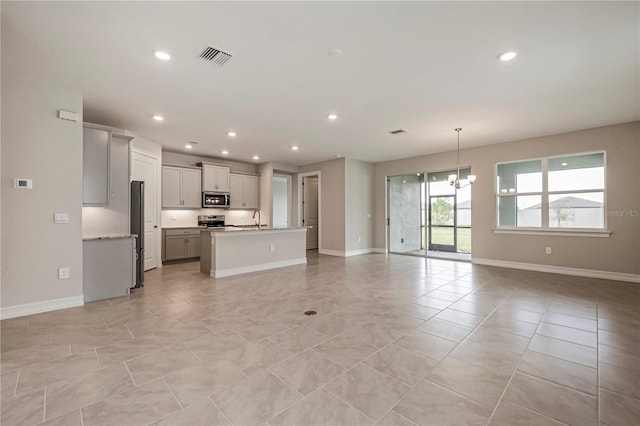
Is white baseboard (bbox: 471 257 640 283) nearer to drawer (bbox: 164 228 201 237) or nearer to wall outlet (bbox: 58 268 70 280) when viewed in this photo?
drawer (bbox: 164 228 201 237)

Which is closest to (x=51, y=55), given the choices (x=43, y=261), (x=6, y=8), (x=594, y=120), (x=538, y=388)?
(x=6, y=8)

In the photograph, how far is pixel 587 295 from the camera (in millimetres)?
4070

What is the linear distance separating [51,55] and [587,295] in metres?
7.37

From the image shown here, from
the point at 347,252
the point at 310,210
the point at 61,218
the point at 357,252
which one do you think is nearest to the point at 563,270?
the point at 357,252

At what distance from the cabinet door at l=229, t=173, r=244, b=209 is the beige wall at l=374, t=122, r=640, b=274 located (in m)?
5.48

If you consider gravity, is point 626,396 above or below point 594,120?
below

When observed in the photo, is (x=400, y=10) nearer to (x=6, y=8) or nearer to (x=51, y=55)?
(x=6, y=8)

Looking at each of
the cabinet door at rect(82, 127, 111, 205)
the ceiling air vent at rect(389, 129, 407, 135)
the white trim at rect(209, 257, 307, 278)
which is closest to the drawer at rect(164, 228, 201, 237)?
the white trim at rect(209, 257, 307, 278)

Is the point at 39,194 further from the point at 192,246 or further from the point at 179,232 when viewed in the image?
the point at 192,246

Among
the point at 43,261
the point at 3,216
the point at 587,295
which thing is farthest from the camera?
the point at 587,295

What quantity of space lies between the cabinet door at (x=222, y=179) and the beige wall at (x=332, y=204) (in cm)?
269

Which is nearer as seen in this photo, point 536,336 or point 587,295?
point 536,336

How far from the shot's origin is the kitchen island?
5.22 metres

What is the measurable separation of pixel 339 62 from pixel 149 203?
17.2 feet
